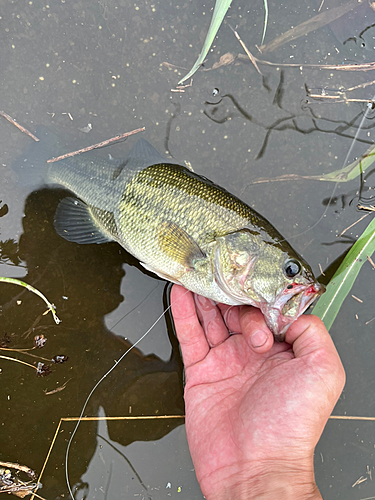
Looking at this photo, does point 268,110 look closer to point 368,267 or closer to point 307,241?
point 307,241

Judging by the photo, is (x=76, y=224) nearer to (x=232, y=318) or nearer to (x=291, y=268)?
(x=232, y=318)

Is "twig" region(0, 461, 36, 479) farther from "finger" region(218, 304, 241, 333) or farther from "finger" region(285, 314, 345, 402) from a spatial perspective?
"finger" region(285, 314, 345, 402)

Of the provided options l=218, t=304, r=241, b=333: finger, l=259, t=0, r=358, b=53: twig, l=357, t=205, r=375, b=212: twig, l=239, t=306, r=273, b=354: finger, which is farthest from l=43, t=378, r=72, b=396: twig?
l=259, t=0, r=358, b=53: twig

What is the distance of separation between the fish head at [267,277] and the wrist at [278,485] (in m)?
0.74

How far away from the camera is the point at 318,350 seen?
1.83m

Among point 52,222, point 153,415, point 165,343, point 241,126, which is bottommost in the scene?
point 153,415

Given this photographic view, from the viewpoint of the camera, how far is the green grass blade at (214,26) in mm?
2352

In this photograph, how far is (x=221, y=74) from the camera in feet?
8.14

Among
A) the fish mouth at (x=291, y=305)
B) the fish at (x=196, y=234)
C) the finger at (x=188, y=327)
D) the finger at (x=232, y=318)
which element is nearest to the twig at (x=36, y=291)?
the fish at (x=196, y=234)

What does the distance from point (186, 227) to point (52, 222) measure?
3.81ft

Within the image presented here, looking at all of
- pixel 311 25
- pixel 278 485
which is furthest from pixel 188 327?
pixel 311 25

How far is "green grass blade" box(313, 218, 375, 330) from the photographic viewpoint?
2.46 m

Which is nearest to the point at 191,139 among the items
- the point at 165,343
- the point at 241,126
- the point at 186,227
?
the point at 241,126

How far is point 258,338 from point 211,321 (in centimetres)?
51
